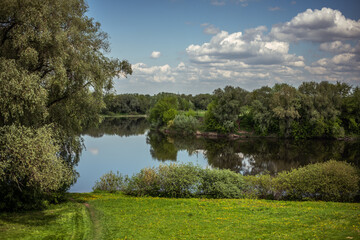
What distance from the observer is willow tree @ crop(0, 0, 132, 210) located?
1516 cm

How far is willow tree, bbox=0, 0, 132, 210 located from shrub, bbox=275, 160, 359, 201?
16511 millimetres

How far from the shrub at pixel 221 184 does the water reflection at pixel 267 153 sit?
13.7 m

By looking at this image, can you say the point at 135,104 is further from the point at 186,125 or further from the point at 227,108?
the point at 227,108

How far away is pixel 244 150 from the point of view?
58.5 meters

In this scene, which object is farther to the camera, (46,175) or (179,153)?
(179,153)

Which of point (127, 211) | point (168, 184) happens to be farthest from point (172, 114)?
point (127, 211)

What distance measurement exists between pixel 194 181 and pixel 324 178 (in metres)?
10.7

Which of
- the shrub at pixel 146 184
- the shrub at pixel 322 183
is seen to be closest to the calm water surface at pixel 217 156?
the shrub at pixel 146 184

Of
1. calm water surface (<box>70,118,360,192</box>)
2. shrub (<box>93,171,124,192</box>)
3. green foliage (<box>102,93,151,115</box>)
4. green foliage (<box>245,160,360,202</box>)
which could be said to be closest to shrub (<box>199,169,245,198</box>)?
green foliage (<box>245,160,360,202</box>)

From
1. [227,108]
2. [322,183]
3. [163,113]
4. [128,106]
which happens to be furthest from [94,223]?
[128,106]

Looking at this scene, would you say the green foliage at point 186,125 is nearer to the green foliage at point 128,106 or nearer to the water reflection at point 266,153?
the water reflection at point 266,153

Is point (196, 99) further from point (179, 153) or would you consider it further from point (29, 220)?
point (29, 220)

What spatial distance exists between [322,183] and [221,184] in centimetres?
818

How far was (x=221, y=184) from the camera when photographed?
2397 cm
